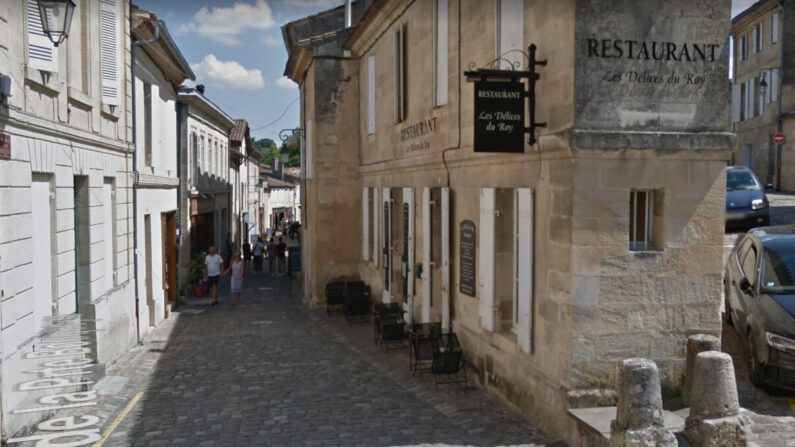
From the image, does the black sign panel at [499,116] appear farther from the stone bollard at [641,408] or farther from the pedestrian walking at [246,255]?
the pedestrian walking at [246,255]

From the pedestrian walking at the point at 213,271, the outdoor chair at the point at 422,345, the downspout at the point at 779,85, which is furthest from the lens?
the downspout at the point at 779,85

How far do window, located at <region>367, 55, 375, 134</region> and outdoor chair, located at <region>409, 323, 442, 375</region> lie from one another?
244 inches

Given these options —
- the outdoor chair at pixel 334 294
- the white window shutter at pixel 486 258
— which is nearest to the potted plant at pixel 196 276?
the outdoor chair at pixel 334 294

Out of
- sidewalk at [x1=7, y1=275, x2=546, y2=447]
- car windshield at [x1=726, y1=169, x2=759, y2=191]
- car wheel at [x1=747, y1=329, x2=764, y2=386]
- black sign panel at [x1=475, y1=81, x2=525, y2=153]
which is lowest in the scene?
sidewalk at [x1=7, y1=275, x2=546, y2=447]

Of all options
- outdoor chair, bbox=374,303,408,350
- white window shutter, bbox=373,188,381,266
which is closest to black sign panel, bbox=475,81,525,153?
outdoor chair, bbox=374,303,408,350

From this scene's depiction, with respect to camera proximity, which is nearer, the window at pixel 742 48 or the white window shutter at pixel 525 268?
the white window shutter at pixel 525 268

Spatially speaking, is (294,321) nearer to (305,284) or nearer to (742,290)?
(305,284)

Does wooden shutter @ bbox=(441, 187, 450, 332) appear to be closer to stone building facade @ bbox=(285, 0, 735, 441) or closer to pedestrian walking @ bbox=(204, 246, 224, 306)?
stone building facade @ bbox=(285, 0, 735, 441)

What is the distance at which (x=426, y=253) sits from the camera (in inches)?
461

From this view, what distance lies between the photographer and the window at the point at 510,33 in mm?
8305

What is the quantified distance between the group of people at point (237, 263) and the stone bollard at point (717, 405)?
1484cm

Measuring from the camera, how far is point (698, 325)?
750 centimetres

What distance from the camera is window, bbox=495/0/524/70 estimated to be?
27.2 ft

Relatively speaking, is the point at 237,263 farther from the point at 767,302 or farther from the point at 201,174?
the point at 767,302
